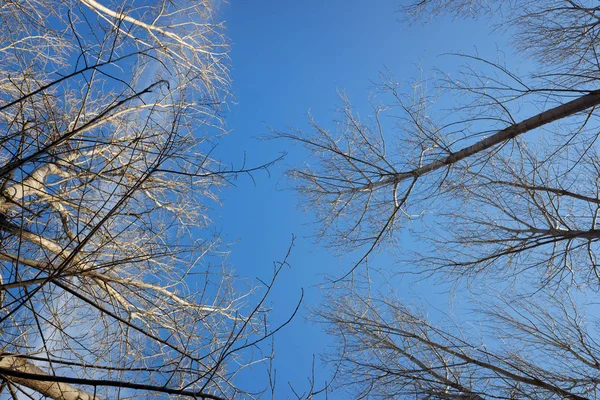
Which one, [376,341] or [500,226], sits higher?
[500,226]

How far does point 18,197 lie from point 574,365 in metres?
5.99

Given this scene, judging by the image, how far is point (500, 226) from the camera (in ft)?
16.5

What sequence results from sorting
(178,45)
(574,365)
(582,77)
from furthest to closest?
1. (178,45)
2. (574,365)
3. (582,77)

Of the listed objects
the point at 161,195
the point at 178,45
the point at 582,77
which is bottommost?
the point at 582,77

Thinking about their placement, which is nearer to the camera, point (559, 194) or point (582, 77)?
point (582, 77)

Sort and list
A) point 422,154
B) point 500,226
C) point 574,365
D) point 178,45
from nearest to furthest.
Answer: point 574,365, point 500,226, point 422,154, point 178,45

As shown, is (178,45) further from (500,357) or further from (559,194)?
(500,357)

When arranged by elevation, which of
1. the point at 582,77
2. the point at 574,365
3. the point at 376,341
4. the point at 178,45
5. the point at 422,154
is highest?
the point at 178,45

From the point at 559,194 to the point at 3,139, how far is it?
16.0 feet

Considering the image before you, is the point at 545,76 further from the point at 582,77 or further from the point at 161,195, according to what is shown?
the point at 161,195

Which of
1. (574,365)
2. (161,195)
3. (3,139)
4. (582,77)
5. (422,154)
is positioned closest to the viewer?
(3,139)

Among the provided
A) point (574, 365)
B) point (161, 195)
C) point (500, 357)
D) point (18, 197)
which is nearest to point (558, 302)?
point (574, 365)

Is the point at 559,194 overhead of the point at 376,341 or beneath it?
overhead

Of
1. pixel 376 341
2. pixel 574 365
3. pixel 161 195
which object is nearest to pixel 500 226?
pixel 574 365
